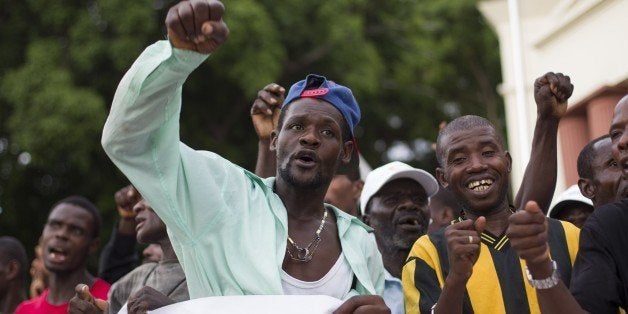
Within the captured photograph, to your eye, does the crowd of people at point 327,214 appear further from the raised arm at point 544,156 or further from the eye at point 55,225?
the eye at point 55,225

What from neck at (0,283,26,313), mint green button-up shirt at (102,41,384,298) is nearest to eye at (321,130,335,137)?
mint green button-up shirt at (102,41,384,298)

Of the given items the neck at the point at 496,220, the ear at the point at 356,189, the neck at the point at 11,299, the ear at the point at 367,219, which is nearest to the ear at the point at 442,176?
the neck at the point at 496,220

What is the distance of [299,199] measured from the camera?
178 inches

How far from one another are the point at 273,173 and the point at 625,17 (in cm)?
635

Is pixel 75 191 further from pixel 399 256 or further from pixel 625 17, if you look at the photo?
pixel 399 256

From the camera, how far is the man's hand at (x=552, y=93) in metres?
5.02

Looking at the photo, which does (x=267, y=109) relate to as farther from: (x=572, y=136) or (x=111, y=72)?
(x=111, y=72)

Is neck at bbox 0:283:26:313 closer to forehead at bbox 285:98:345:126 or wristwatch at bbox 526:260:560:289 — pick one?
forehead at bbox 285:98:345:126

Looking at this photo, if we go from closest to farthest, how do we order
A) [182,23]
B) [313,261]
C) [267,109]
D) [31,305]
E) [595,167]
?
[182,23], [313,261], [267,109], [595,167], [31,305]

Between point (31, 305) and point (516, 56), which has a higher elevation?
point (516, 56)

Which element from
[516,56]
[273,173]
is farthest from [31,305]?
[516,56]

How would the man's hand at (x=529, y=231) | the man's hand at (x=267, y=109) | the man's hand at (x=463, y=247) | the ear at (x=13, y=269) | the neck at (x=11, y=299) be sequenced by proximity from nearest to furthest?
the man's hand at (x=529, y=231), the man's hand at (x=463, y=247), the man's hand at (x=267, y=109), the neck at (x=11, y=299), the ear at (x=13, y=269)

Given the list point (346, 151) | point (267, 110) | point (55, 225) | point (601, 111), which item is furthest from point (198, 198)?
point (601, 111)

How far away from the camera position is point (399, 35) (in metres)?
18.8
